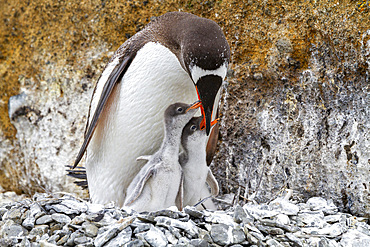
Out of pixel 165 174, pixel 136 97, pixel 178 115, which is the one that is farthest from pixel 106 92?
pixel 165 174

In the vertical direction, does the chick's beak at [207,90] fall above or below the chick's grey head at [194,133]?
above

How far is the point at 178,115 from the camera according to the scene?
1.82 metres

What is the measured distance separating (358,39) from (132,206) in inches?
49.6

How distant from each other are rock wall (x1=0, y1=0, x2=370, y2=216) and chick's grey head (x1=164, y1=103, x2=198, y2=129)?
1.63 feet

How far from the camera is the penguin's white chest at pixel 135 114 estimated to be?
73.7 inches

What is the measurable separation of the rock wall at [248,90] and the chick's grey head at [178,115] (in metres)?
0.50

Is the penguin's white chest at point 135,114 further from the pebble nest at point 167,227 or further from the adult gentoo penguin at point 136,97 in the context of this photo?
the pebble nest at point 167,227

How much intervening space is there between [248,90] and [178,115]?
0.72m

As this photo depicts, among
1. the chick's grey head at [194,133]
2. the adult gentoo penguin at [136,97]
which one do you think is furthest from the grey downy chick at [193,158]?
the adult gentoo penguin at [136,97]

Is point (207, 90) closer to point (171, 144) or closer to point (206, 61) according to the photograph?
point (206, 61)

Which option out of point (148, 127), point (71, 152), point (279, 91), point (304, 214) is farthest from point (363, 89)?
point (71, 152)

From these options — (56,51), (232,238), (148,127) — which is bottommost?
(232,238)

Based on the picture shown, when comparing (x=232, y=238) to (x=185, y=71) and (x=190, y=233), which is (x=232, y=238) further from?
(x=185, y=71)

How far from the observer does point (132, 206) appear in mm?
1808
